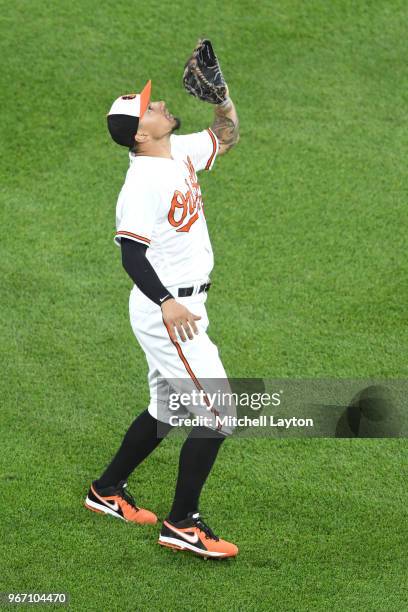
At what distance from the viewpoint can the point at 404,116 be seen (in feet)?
28.0

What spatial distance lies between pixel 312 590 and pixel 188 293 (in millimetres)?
1379

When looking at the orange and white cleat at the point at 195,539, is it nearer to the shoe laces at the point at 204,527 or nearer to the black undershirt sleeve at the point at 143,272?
the shoe laces at the point at 204,527

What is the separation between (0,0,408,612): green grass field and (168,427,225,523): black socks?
0.29 m

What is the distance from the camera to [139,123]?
4.83 metres

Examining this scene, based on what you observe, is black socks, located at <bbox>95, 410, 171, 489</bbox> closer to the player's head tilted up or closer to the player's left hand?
the player's left hand

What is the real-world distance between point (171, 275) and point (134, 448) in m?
0.84

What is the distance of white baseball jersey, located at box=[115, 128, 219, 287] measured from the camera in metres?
4.69

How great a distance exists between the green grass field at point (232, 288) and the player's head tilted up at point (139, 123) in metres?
1.69

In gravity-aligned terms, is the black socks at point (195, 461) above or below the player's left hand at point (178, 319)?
below

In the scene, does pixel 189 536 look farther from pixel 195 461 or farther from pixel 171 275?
pixel 171 275

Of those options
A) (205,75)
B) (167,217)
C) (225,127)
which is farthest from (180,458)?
(205,75)

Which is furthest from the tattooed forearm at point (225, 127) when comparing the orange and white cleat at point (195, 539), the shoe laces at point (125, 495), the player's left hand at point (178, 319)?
the orange and white cleat at point (195, 539)

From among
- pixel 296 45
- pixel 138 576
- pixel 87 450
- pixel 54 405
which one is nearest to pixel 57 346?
pixel 54 405

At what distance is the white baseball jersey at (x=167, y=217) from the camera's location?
15.4 ft
